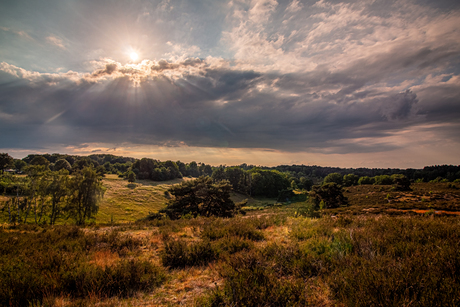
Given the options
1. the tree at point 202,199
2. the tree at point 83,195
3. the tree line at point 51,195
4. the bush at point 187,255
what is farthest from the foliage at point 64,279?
the tree at point 83,195

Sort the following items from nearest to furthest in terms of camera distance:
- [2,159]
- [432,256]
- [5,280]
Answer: [432,256]
[5,280]
[2,159]

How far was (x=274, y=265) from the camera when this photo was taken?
4906 millimetres

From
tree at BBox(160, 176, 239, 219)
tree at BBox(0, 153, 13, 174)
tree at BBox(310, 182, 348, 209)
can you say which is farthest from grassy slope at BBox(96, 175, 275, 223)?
tree at BBox(310, 182, 348, 209)

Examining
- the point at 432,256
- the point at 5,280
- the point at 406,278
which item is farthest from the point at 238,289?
the point at 5,280

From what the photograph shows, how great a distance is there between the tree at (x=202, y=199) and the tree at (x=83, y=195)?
1543 centimetres

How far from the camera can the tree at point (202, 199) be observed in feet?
92.0

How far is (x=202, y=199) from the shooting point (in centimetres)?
2842

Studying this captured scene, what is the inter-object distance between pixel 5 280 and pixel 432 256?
954 centimetres

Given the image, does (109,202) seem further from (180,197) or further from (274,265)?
(274,265)

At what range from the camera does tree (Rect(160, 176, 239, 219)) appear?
2805 cm

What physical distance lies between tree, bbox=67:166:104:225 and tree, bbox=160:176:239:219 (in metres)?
15.4

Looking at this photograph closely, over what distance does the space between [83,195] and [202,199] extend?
2171 cm

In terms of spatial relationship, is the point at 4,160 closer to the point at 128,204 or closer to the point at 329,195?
the point at 128,204

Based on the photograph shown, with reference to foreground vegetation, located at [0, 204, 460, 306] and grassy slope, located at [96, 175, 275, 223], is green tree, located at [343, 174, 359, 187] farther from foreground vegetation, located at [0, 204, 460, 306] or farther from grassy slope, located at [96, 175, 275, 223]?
foreground vegetation, located at [0, 204, 460, 306]
